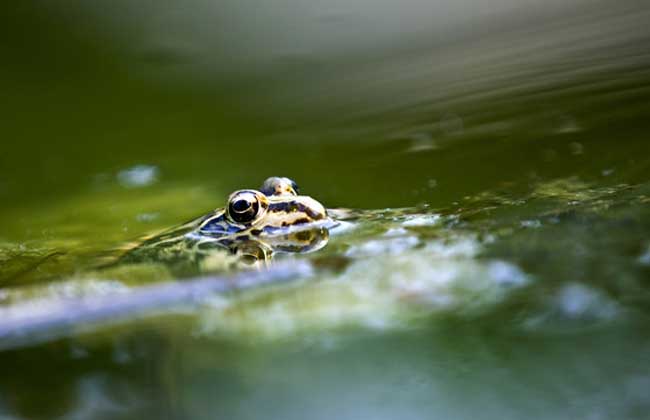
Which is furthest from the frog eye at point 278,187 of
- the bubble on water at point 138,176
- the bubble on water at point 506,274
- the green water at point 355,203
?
the bubble on water at point 506,274

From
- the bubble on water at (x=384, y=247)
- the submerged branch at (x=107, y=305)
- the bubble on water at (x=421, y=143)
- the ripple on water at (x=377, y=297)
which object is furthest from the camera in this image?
the bubble on water at (x=421, y=143)

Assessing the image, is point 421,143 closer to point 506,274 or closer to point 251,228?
point 251,228

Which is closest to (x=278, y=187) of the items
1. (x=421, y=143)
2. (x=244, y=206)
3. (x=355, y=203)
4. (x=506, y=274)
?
(x=244, y=206)

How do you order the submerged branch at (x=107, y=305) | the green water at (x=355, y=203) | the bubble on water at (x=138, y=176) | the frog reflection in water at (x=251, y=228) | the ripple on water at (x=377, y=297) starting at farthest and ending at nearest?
the bubble on water at (x=138, y=176) < the frog reflection in water at (x=251, y=228) < the submerged branch at (x=107, y=305) < the ripple on water at (x=377, y=297) < the green water at (x=355, y=203)

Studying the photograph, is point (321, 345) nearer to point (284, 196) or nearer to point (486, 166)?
point (284, 196)

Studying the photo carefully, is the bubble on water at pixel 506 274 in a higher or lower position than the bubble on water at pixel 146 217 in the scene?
lower

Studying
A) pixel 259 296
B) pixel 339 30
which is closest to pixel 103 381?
pixel 259 296

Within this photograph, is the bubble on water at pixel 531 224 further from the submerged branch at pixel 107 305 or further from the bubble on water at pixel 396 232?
the submerged branch at pixel 107 305

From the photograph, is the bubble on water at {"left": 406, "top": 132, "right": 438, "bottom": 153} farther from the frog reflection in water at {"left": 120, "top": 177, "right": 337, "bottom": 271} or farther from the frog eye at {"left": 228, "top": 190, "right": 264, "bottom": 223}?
the frog eye at {"left": 228, "top": 190, "right": 264, "bottom": 223}

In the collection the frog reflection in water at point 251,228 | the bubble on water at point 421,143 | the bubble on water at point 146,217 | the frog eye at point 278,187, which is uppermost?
the bubble on water at point 421,143
